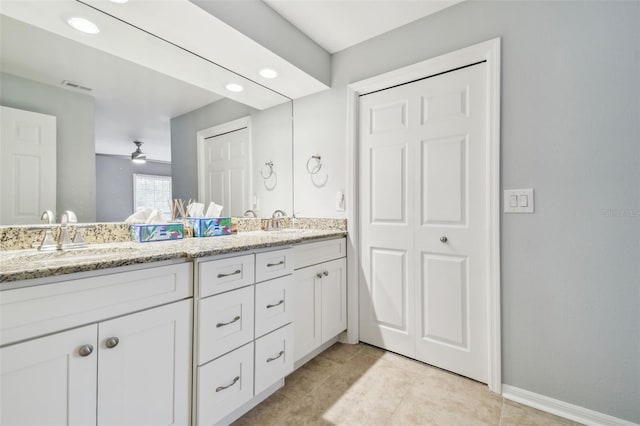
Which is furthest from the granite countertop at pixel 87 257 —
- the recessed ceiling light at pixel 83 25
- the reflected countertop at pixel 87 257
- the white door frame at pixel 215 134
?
the recessed ceiling light at pixel 83 25

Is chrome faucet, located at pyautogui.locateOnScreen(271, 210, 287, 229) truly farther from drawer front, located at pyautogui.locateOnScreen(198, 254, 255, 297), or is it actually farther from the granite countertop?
drawer front, located at pyautogui.locateOnScreen(198, 254, 255, 297)

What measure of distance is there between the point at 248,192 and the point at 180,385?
1.47 metres

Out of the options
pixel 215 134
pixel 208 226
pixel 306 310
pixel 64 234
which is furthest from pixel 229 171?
pixel 306 310

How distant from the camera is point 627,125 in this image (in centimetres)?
131

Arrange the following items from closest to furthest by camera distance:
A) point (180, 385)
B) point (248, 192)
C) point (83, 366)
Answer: point (83, 366)
point (180, 385)
point (248, 192)

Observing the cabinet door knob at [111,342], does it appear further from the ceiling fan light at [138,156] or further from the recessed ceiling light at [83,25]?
the recessed ceiling light at [83,25]

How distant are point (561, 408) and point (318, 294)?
143cm

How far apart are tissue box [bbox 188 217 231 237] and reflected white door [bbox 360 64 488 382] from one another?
41.6 inches

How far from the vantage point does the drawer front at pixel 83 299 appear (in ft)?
2.67

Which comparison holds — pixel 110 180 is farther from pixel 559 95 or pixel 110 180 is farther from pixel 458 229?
pixel 559 95

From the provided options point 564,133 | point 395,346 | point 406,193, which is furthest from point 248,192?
point 564,133

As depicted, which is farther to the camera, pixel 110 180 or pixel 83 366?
pixel 110 180

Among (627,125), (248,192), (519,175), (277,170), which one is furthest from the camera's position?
(277,170)

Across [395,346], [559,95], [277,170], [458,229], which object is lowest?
[395,346]
